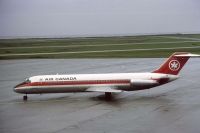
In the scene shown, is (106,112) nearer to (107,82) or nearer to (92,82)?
(107,82)

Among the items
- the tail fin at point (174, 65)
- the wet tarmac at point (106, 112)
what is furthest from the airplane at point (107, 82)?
the wet tarmac at point (106, 112)

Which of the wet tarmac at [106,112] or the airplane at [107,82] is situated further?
the airplane at [107,82]

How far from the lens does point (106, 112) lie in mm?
30547

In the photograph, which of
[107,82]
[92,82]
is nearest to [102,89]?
[107,82]

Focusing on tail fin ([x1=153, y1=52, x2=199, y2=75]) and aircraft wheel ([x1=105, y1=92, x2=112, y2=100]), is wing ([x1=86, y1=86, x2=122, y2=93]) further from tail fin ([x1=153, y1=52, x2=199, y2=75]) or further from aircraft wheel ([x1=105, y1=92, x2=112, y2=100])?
tail fin ([x1=153, y1=52, x2=199, y2=75])

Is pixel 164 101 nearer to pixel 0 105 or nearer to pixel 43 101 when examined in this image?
pixel 43 101

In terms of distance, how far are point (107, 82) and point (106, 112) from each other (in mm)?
6635

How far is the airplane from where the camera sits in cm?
3653

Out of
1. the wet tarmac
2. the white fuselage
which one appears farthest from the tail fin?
the wet tarmac

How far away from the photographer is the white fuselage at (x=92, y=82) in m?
36.5

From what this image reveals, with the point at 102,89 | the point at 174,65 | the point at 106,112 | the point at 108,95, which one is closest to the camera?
the point at 106,112

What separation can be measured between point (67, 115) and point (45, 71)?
103 ft

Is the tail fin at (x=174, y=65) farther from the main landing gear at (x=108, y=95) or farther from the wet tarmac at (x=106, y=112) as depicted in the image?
the main landing gear at (x=108, y=95)

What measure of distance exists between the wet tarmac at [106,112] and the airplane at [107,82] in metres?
0.99
